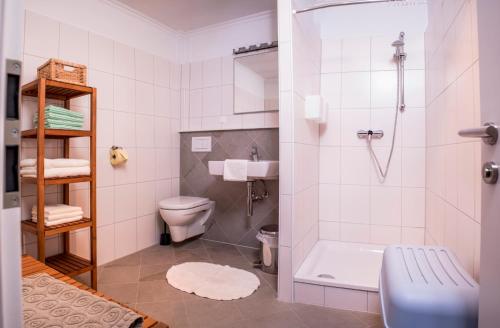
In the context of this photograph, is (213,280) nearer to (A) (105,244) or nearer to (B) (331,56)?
(A) (105,244)

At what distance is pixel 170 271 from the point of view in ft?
7.02

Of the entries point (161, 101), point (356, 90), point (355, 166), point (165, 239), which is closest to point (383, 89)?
point (356, 90)

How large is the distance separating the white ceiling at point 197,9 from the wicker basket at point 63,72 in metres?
0.97

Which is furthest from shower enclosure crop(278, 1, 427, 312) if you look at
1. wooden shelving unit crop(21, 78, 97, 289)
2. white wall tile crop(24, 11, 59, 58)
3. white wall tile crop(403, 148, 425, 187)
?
white wall tile crop(24, 11, 59, 58)

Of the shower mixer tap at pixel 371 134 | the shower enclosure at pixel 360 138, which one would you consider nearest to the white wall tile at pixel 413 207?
the shower enclosure at pixel 360 138

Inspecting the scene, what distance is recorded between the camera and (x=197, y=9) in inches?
101

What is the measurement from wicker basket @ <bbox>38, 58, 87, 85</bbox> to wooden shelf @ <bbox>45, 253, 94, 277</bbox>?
3.81 ft

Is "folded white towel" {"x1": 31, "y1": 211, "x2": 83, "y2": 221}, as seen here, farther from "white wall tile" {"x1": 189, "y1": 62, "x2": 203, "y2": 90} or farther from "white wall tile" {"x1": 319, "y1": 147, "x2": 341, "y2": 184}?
"white wall tile" {"x1": 319, "y1": 147, "x2": 341, "y2": 184}

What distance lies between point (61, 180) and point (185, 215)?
1.02 m

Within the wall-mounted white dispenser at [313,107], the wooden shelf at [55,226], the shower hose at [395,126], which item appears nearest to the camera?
the wooden shelf at [55,226]

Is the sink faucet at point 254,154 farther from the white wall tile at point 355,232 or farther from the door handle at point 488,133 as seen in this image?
the door handle at point 488,133

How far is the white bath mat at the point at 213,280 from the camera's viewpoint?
1814 millimetres

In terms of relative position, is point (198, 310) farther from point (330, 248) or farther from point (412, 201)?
point (412, 201)

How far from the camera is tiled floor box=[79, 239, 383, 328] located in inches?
59.6
